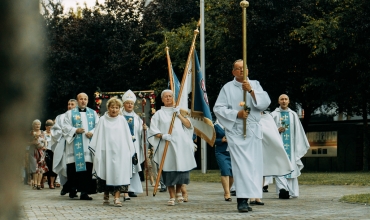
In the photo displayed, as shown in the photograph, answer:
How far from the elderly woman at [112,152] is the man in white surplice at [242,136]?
269 cm

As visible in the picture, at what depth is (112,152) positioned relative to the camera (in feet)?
42.7

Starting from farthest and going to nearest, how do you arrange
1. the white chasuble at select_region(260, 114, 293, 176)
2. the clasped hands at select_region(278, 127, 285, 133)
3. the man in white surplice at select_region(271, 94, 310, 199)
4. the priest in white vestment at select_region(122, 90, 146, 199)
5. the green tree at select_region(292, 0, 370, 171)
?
the green tree at select_region(292, 0, 370, 171)
the priest in white vestment at select_region(122, 90, 146, 199)
the man in white surplice at select_region(271, 94, 310, 199)
the clasped hands at select_region(278, 127, 285, 133)
the white chasuble at select_region(260, 114, 293, 176)

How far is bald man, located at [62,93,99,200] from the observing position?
49.4 ft

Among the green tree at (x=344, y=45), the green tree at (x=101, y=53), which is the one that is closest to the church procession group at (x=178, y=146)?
the green tree at (x=344, y=45)

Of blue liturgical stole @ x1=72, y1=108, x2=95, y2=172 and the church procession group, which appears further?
blue liturgical stole @ x1=72, y1=108, x2=95, y2=172

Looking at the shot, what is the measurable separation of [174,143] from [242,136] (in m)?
2.67

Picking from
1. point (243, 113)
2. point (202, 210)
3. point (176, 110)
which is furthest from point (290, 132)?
point (243, 113)

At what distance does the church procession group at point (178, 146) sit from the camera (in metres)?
10.5

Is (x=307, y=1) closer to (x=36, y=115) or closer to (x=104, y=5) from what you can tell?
(x=104, y=5)

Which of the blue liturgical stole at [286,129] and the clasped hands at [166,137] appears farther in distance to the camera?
the blue liturgical stole at [286,129]

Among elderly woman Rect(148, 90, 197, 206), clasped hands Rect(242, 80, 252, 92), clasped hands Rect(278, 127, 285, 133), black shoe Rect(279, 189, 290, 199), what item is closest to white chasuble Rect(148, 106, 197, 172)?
elderly woman Rect(148, 90, 197, 206)

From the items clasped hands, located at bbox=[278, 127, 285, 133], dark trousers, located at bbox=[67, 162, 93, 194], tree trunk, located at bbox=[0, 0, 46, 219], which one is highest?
clasped hands, located at bbox=[278, 127, 285, 133]

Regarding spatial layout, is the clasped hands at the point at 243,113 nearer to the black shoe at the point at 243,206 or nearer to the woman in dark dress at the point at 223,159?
the black shoe at the point at 243,206

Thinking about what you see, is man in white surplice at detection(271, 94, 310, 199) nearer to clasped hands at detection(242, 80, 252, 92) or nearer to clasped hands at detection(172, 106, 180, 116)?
clasped hands at detection(172, 106, 180, 116)
